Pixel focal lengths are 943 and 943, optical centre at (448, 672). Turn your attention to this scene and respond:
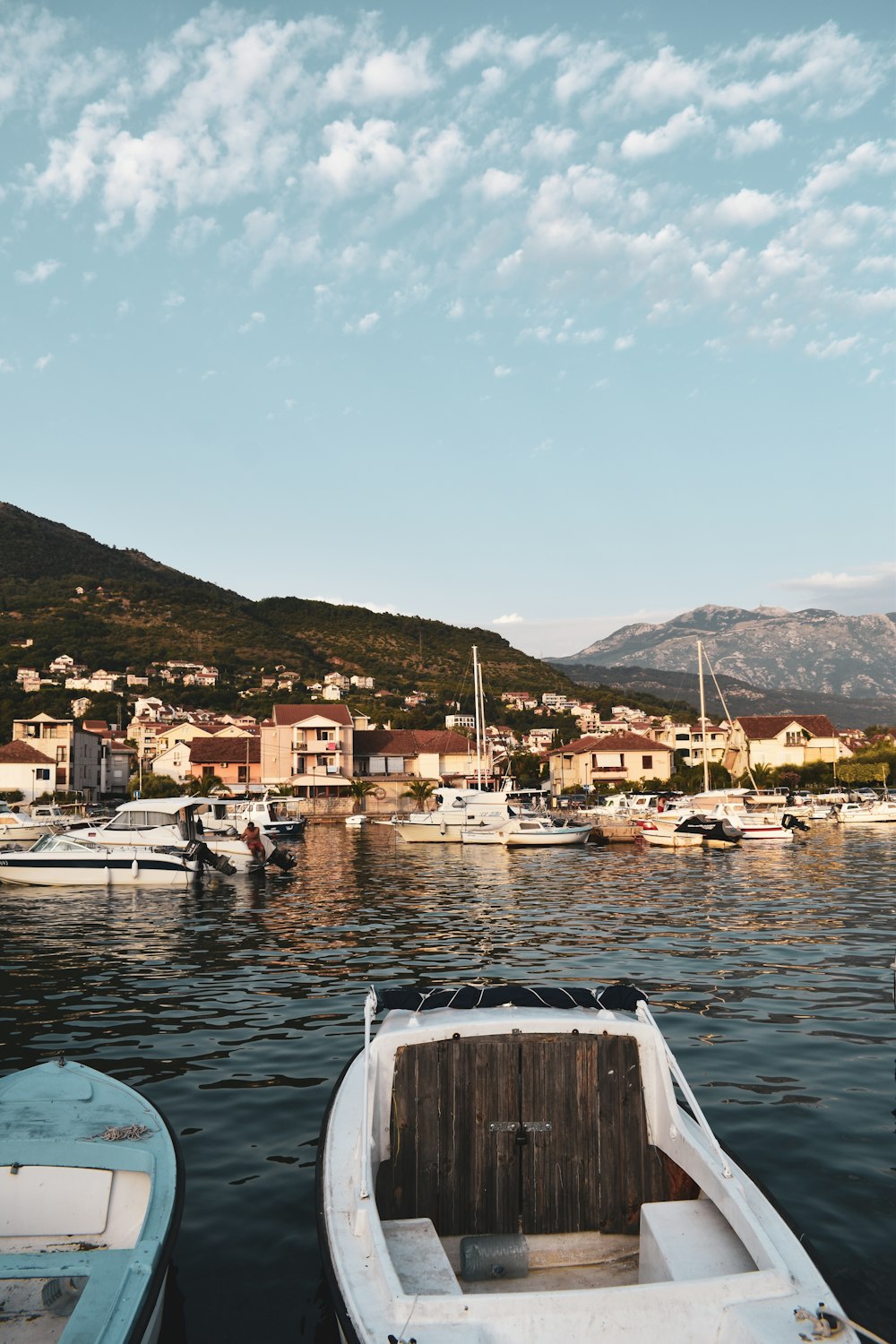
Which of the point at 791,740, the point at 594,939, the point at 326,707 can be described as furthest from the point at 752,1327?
the point at 791,740

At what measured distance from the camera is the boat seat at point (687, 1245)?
566 cm

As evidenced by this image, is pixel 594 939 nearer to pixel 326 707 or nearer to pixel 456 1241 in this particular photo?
pixel 456 1241

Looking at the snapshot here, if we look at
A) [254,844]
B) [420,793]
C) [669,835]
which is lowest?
[669,835]

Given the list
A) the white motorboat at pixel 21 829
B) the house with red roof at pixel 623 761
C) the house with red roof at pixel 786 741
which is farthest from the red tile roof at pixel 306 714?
the white motorboat at pixel 21 829

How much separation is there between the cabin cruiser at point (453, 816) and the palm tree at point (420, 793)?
71.8ft

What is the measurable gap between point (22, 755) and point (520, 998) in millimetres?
101755

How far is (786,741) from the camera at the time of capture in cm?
11175

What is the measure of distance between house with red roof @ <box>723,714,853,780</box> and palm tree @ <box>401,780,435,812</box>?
38.4 meters

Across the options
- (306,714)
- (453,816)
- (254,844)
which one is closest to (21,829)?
(254,844)

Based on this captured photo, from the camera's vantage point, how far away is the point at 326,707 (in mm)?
106938

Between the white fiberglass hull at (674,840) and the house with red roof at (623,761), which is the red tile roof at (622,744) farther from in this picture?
the white fiberglass hull at (674,840)

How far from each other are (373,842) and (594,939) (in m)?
35.2

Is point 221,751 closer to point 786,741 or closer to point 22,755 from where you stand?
point 22,755

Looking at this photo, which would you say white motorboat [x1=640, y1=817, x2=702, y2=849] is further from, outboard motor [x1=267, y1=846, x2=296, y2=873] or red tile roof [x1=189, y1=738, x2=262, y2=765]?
red tile roof [x1=189, y1=738, x2=262, y2=765]
